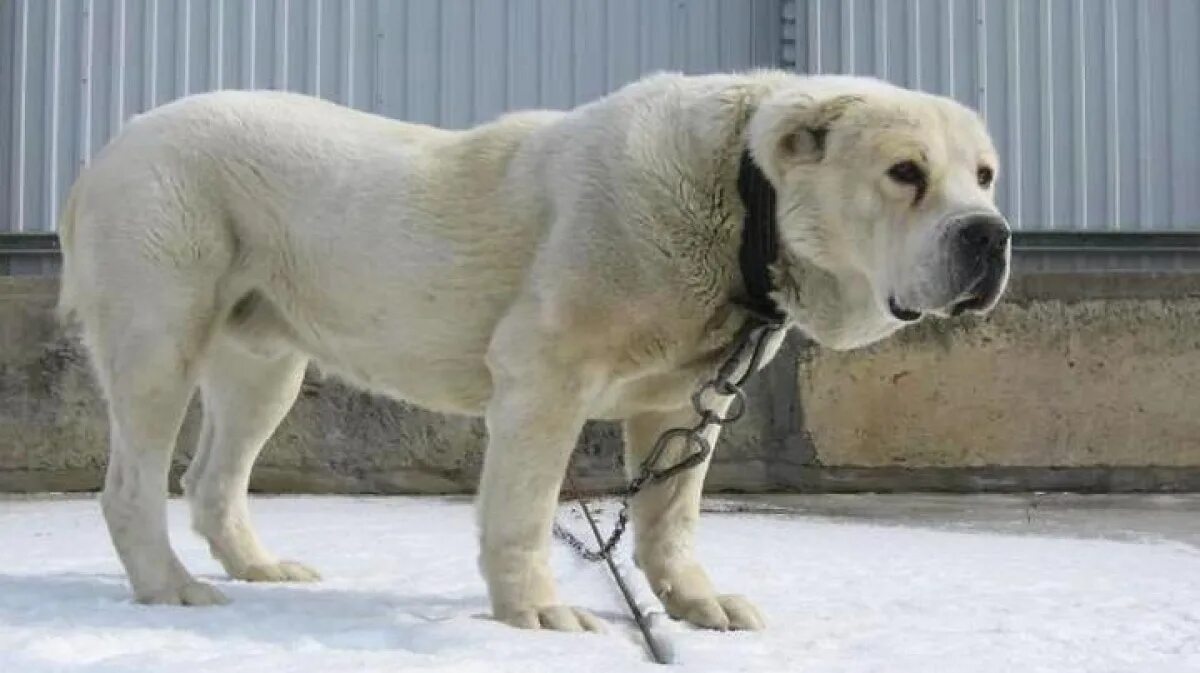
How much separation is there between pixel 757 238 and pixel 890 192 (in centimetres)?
34

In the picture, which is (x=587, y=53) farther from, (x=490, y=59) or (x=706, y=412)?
(x=706, y=412)

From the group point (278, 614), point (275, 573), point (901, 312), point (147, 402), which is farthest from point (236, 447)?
point (901, 312)

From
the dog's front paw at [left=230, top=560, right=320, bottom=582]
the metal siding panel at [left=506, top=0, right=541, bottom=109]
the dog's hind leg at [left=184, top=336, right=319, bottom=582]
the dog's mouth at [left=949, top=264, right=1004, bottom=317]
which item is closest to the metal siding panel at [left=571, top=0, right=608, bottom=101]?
the metal siding panel at [left=506, top=0, right=541, bottom=109]

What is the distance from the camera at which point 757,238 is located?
3.27m

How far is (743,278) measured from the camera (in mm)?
3279

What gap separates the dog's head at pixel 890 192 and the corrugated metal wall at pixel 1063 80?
4.90 meters

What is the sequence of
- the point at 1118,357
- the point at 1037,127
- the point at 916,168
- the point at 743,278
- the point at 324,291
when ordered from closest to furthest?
the point at 916,168, the point at 743,278, the point at 324,291, the point at 1118,357, the point at 1037,127

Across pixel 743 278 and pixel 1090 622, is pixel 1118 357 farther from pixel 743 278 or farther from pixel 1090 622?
pixel 743 278

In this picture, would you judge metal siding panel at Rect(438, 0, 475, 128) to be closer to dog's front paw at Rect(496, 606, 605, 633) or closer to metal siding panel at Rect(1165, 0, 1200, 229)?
metal siding panel at Rect(1165, 0, 1200, 229)

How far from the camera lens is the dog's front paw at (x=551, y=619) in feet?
10.2

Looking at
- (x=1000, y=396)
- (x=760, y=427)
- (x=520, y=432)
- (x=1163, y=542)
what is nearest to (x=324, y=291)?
(x=520, y=432)

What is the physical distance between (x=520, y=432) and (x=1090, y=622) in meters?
1.37

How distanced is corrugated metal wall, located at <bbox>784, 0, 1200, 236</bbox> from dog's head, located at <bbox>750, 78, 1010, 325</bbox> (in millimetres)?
4904

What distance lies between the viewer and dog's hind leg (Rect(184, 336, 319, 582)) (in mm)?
3980
